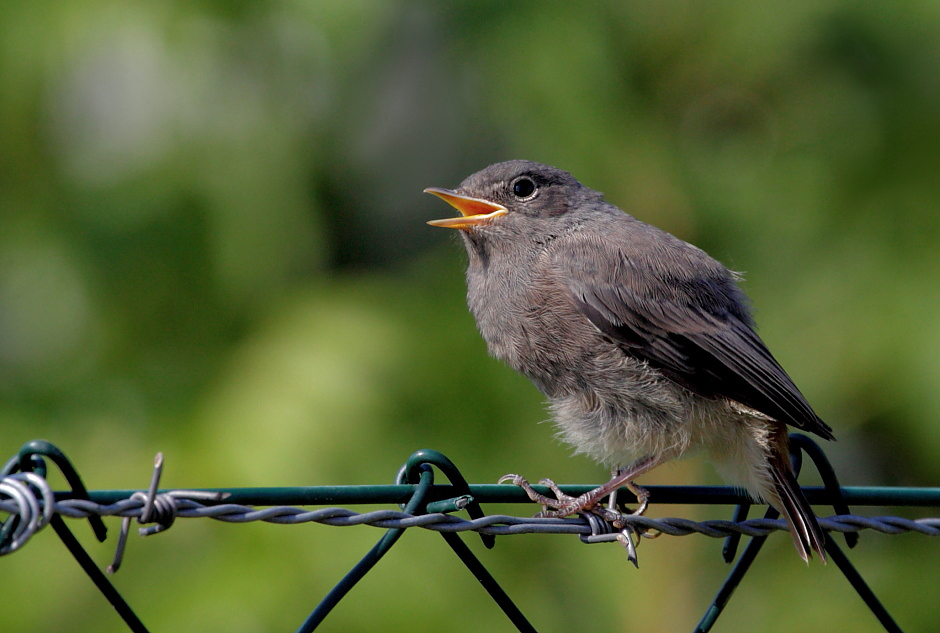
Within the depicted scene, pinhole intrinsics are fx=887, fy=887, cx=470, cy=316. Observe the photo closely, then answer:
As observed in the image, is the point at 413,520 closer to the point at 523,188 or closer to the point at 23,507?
the point at 23,507

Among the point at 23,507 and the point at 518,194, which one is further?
the point at 518,194

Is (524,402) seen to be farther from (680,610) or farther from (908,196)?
(908,196)

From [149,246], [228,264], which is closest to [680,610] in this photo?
[228,264]

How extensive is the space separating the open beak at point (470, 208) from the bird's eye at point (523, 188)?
0.11 meters

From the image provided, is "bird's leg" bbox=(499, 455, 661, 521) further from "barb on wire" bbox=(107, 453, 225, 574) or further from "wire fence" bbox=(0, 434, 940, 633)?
"barb on wire" bbox=(107, 453, 225, 574)

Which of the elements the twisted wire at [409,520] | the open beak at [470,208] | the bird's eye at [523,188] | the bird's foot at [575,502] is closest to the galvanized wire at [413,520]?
the twisted wire at [409,520]

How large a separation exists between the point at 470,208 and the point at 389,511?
2188mm

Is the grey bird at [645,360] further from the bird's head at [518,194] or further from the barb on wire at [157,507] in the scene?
the barb on wire at [157,507]

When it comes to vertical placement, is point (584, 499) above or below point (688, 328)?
below

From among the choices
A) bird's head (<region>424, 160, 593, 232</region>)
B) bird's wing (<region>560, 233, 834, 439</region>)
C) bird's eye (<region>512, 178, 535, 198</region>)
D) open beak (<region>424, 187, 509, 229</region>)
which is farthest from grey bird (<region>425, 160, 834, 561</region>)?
bird's eye (<region>512, 178, 535, 198</region>)

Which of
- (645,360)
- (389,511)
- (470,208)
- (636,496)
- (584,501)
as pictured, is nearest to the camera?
(389,511)

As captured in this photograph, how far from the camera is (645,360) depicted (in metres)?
3.11

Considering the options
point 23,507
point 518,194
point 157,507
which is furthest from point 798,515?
point 23,507

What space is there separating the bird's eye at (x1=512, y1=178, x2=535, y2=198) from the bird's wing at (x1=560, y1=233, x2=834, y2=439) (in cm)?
58
